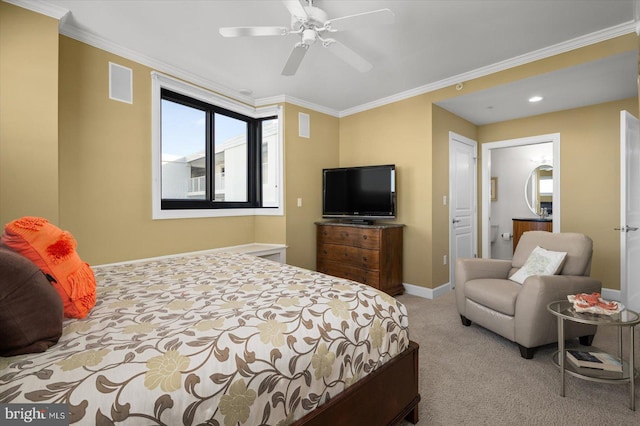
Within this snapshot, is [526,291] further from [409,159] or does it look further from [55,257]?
[55,257]

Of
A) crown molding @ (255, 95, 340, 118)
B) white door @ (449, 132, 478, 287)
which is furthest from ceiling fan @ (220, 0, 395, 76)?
white door @ (449, 132, 478, 287)

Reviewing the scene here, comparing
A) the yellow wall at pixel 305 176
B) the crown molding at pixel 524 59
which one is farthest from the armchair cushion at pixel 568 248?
the yellow wall at pixel 305 176

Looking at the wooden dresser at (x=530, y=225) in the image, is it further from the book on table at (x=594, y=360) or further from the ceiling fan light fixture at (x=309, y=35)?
the ceiling fan light fixture at (x=309, y=35)

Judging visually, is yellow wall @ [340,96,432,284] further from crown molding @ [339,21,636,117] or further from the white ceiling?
the white ceiling

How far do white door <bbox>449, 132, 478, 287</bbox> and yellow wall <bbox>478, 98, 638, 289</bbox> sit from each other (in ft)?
3.41

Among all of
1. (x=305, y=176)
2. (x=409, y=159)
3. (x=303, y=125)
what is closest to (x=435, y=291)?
(x=409, y=159)

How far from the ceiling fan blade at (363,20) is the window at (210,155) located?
2.13 m

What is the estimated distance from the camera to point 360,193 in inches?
159

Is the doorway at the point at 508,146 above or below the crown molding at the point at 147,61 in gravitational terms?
below

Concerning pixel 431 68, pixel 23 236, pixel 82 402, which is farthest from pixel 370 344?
pixel 431 68

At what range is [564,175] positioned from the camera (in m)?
3.85

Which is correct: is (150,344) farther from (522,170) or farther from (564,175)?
(522,170)

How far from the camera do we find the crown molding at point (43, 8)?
2070 millimetres

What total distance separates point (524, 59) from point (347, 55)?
1951 millimetres
